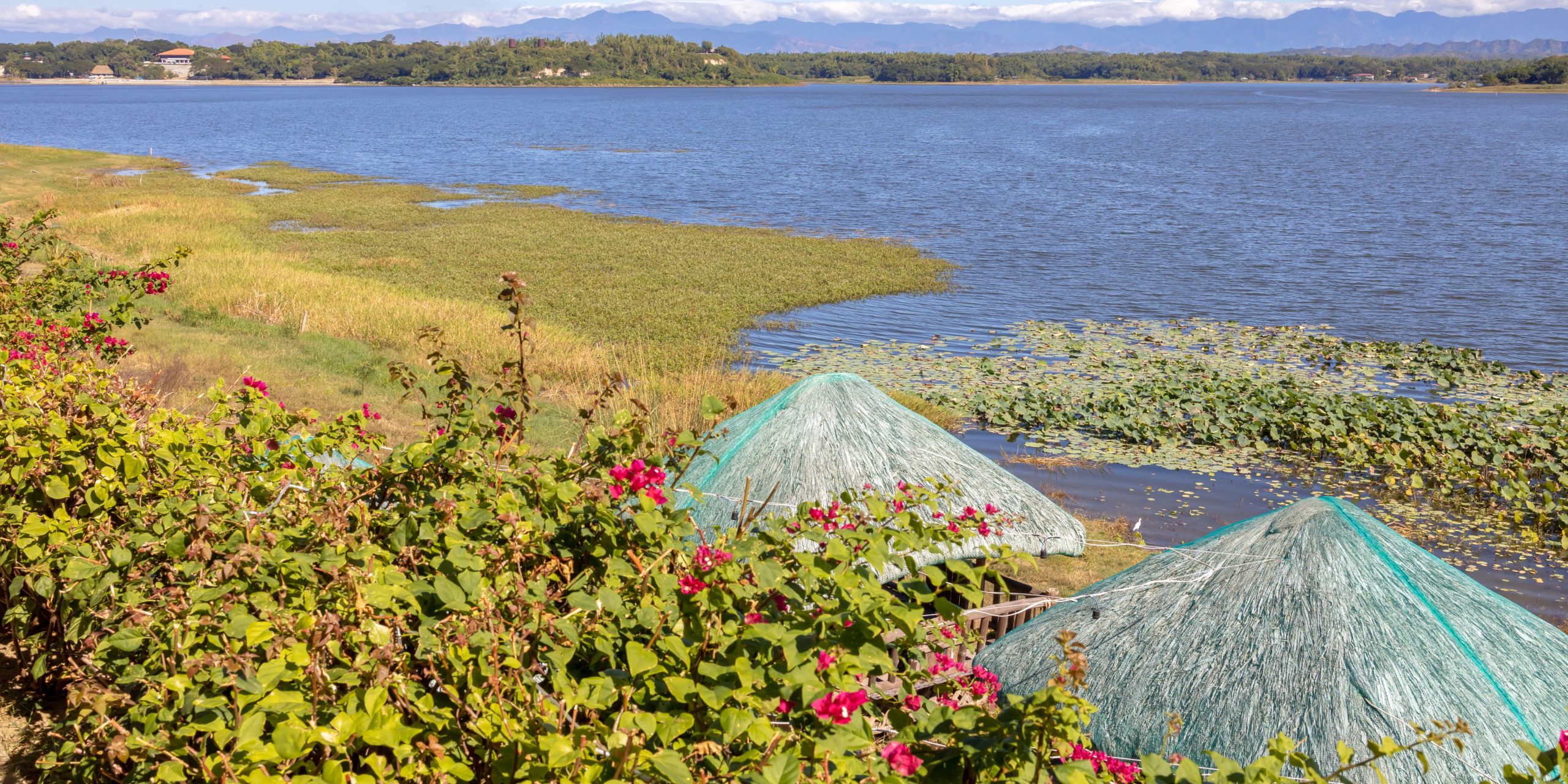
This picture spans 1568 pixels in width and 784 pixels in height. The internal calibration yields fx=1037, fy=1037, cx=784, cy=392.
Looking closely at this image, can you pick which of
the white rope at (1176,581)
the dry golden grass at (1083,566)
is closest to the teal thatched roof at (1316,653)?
the white rope at (1176,581)

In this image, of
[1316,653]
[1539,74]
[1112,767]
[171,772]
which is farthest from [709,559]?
[1539,74]

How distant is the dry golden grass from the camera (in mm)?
10297

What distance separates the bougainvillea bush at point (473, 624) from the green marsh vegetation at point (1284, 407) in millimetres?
11019

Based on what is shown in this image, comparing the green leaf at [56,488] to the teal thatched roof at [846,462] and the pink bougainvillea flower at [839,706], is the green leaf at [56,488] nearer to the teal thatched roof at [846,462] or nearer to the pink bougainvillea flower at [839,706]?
the pink bougainvillea flower at [839,706]

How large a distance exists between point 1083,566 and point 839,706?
8812 millimetres

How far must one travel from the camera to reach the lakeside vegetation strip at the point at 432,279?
50.0 feet

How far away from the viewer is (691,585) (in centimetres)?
314

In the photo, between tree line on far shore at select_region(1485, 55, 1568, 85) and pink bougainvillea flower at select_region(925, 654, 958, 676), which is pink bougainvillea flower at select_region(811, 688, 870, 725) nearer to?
pink bougainvillea flower at select_region(925, 654, 958, 676)

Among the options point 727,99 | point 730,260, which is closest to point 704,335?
point 730,260

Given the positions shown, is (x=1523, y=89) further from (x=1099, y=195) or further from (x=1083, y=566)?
(x=1083, y=566)

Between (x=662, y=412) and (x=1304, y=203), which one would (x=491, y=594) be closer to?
(x=662, y=412)

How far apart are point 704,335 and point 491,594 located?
17.0 meters

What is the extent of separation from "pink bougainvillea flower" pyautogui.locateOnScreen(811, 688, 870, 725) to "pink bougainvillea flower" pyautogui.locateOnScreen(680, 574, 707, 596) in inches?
25.0

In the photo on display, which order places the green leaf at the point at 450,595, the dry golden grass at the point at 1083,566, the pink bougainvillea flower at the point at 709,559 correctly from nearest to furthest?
1. the green leaf at the point at 450,595
2. the pink bougainvillea flower at the point at 709,559
3. the dry golden grass at the point at 1083,566
